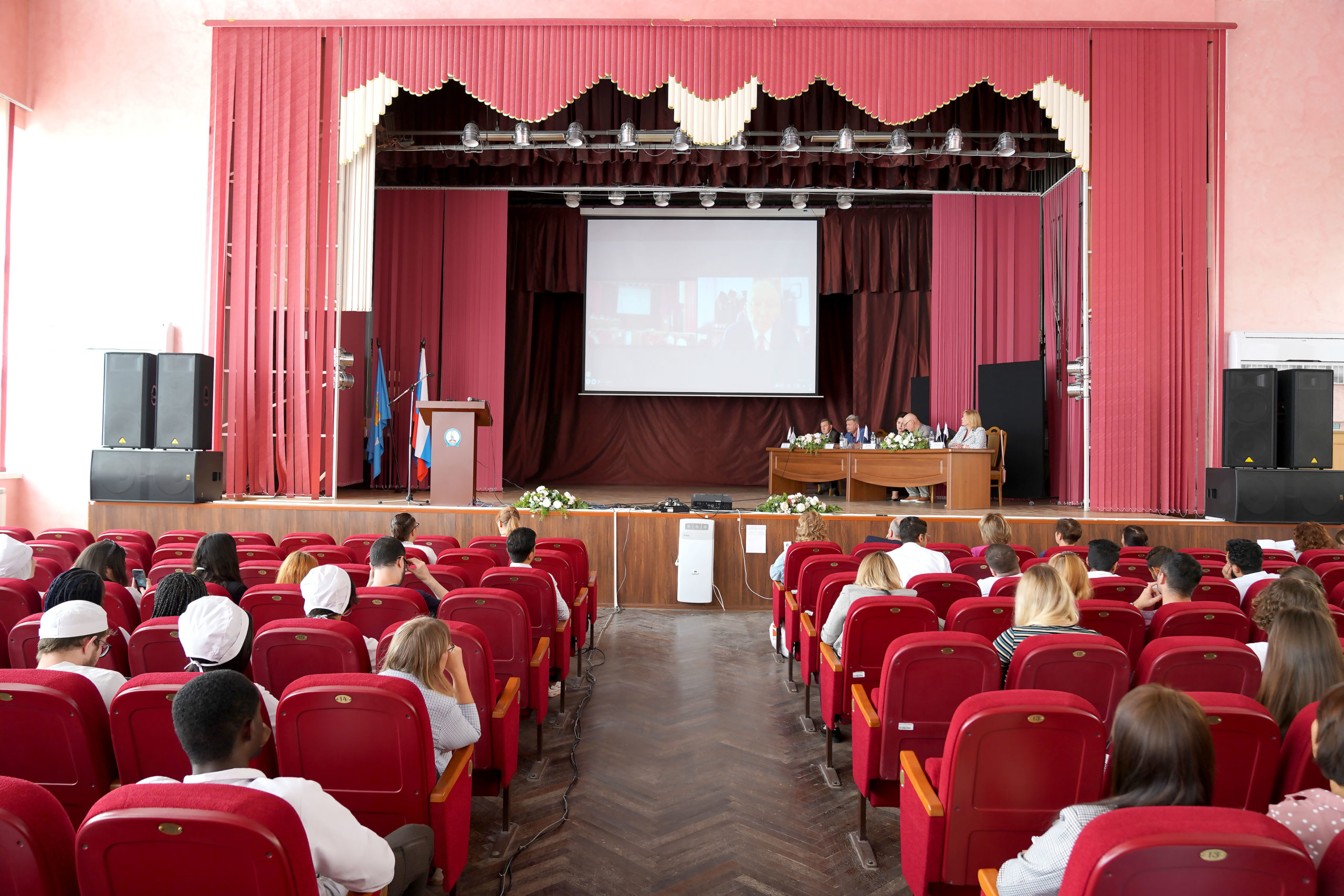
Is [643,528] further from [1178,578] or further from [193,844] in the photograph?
[193,844]

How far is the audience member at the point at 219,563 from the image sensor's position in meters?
3.87

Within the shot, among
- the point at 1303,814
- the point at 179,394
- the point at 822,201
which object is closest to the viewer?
the point at 1303,814

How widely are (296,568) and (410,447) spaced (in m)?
7.38

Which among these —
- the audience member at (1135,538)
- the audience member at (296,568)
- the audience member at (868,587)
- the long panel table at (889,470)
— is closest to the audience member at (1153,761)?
the audience member at (868,587)

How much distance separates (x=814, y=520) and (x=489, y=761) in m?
3.67

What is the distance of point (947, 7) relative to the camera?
880 cm

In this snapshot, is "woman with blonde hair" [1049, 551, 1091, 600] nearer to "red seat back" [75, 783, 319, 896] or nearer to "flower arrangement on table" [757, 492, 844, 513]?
"red seat back" [75, 783, 319, 896]

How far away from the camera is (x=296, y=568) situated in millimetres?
3906

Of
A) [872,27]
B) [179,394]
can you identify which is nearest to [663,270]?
[872,27]

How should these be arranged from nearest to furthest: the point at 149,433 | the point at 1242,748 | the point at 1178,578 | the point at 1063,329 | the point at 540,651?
the point at 1242,748, the point at 1178,578, the point at 540,651, the point at 149,433, the point at 1063,329

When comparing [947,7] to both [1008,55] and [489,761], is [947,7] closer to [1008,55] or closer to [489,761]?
[1008,55]

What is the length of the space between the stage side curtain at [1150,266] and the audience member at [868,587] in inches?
246

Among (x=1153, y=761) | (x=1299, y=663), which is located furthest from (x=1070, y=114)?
(x=1153, y=761)

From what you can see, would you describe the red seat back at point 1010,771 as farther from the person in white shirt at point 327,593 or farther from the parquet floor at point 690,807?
the person in white shirt at point 327,593
